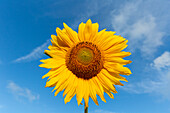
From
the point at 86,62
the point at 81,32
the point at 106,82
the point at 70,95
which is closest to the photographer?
the point at 70,95

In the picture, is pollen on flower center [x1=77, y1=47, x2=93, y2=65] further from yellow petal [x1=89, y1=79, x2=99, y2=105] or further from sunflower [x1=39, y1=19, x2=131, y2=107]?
yellow petal [x1=89, y1=79, x2=99, y2=105]

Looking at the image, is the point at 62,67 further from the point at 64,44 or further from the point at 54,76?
the point at 64,44

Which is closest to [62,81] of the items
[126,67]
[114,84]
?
[114,84]

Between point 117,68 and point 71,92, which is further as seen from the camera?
point 117,68

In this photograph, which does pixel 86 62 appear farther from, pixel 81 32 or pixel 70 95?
pixel 70 95

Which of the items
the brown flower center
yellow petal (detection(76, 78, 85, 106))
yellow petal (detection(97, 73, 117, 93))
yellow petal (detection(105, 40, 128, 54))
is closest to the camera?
yellow petal (detection(76, 78, 85, 106))

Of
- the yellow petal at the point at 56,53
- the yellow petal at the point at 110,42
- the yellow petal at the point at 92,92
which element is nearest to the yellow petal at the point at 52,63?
the yellow petal at the point at 56,53

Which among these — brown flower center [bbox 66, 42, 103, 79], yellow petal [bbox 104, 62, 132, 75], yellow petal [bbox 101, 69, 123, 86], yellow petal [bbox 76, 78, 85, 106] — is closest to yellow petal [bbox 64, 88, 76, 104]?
yellow petal [bbox 76, 78, 85, 106]

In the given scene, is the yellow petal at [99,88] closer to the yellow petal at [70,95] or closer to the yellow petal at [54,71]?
the yellow petal at [70,95]

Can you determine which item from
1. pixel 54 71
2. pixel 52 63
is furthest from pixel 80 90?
pixel 52 63
